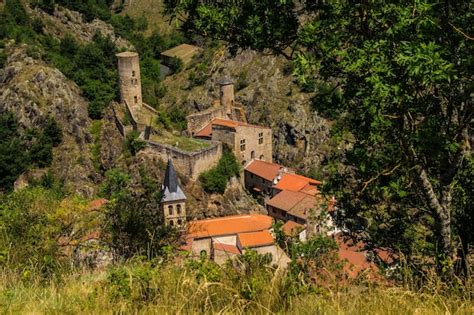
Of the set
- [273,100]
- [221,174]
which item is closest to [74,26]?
[273,100]

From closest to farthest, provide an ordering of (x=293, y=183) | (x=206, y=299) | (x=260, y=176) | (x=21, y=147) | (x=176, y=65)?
(x=206, y=299), (x=293, y=183), (x=260, y=176), (x=21, y=147), (x=176, y=65)

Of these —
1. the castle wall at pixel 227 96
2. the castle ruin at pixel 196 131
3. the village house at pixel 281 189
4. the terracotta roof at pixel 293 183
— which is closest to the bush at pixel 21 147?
the castle ruin at pixel 196 131

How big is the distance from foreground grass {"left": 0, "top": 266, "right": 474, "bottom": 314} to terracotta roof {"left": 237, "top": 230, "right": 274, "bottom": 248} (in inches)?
684

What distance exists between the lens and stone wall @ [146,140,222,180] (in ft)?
106

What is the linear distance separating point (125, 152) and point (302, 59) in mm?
29753

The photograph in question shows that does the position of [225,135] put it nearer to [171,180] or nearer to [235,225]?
[171,180]

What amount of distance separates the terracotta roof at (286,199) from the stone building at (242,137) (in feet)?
12.9

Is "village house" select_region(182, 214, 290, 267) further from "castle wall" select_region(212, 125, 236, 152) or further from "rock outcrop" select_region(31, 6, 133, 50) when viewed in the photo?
"rock outcrop" select_region(31, 6, 133, 50)

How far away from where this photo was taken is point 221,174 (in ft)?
110

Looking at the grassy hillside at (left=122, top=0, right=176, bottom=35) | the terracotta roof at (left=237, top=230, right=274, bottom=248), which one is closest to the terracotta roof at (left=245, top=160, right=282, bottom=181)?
the terracotta roof at (left=237, top=230, right=274, bottom=248)

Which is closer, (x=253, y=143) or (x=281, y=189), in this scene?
(x=281, y=189)

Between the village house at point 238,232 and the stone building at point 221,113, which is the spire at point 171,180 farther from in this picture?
the stone building at point 221,113

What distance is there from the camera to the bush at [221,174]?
32.9 m

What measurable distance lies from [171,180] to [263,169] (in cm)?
713
